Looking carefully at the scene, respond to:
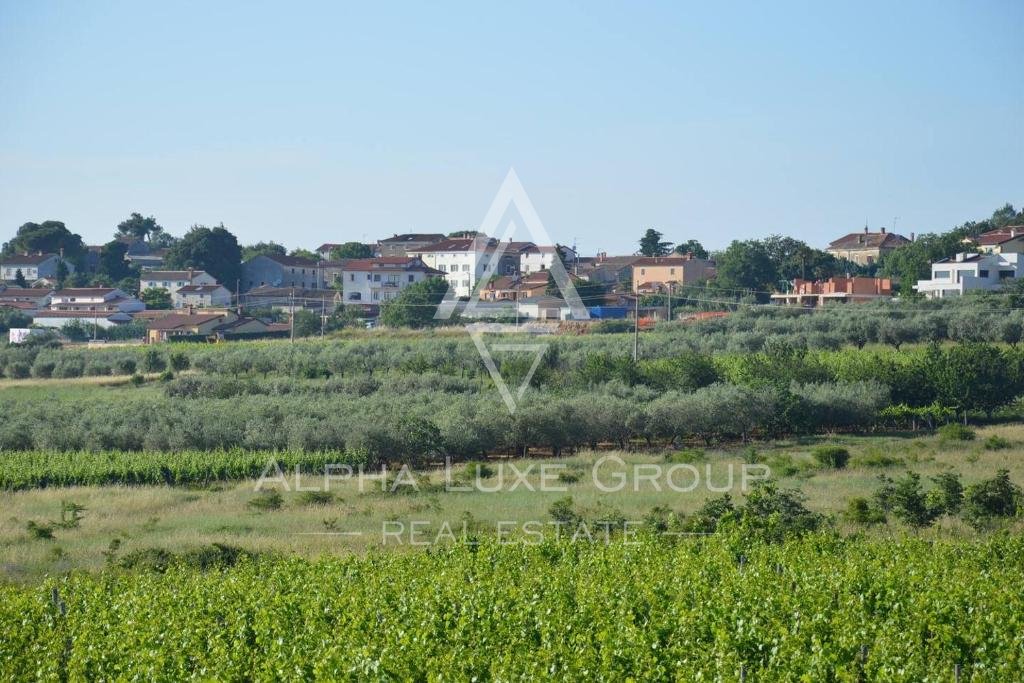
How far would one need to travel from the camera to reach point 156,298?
88438 millimetres

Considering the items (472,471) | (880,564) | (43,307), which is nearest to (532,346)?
(472,471)

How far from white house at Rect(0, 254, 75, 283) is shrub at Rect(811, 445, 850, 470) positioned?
93.6 m

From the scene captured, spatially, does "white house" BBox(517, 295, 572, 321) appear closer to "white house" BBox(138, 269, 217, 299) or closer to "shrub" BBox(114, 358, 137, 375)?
"shrub" BBox(114, 358, 137, 375)

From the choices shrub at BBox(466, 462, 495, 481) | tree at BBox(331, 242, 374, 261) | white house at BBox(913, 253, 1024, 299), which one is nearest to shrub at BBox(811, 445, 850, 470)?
shrub at BBox(466, 462, 495, 481)

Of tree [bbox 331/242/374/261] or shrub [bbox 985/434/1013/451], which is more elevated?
tree [bbox 331/242/374/261]

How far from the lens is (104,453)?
3253 centimetres

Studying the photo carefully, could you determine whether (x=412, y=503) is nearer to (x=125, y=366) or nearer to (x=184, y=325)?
(x=125, y=366)

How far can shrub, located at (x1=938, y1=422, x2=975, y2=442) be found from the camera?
3509 centimetres

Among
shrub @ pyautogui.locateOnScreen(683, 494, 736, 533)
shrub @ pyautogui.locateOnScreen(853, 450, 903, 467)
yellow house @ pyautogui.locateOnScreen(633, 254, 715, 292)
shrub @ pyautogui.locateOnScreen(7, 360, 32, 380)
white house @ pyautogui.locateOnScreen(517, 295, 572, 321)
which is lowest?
shrub @ pyautogui.locateOnScreen(853, 450, 903, 467)

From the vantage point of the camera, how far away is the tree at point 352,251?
112 meters

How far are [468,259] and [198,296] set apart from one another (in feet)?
70.8

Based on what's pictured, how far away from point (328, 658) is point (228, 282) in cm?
9245

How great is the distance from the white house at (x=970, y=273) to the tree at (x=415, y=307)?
30.3 m

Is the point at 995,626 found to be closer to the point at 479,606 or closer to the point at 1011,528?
the point at 479,606
